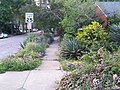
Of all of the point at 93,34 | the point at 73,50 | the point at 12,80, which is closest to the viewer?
the point at 12,80

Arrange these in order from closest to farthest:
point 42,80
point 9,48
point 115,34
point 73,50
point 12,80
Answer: point 42,80, point 12,80, point 73,50, point 115,34, point 9,48

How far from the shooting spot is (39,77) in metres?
9.66

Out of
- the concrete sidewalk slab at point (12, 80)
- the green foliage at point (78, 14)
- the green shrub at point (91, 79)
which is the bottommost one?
the concrete sidewalk slab at point (12, 80)

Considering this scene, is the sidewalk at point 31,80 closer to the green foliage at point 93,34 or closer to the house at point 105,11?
the green foliage at point 93,34

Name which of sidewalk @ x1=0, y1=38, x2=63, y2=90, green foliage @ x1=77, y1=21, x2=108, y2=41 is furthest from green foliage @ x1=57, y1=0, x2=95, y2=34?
sidewalk @ x1=0, y1=38, x2=63, y2=90

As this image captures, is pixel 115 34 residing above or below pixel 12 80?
above

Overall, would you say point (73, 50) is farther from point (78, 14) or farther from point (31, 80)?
point (78, 14)

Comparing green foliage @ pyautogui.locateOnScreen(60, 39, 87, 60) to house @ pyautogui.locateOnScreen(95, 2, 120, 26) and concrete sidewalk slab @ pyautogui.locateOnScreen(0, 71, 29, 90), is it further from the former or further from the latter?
house @ pyautogui.locateOnScreen(95, 2, 120, 26)

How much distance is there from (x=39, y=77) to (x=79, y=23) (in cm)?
1064

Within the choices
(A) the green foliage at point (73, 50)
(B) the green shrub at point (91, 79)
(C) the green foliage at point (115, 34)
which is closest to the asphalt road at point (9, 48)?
(A) the green foliage at point (73, 50)

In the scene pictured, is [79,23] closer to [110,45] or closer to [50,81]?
[110,45]

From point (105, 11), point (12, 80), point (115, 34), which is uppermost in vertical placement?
point (105, 11)

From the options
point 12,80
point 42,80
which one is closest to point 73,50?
point 42,80

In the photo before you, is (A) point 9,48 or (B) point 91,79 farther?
(A) point 9,48
